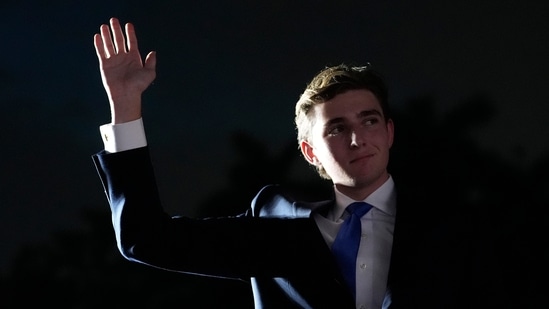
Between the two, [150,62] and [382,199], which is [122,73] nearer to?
[150,62]

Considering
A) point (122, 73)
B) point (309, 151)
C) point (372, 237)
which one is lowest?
point (372, 237)

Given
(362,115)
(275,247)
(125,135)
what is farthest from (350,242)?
(125,135)

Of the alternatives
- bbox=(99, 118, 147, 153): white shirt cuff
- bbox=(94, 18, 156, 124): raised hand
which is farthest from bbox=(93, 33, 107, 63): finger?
bbox=(99, 118, 147, 153): white shirt cuff

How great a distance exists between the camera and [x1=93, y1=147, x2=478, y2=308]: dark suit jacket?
59.2 inches

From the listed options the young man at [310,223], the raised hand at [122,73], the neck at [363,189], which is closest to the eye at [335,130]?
the young man at [310,223]

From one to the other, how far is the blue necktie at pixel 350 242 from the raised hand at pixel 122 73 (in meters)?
0.46

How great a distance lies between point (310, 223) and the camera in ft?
5.43

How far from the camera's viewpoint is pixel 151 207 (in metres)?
1.51

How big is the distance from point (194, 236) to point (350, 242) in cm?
30

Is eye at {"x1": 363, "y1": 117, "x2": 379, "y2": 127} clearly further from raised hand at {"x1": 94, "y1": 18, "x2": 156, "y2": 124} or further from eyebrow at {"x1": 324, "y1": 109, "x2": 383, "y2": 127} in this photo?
raised hand at {"x1": 94, "y1": 18, "x2": 156, "y2": 124}

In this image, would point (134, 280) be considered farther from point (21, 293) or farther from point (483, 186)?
point (483, 186)

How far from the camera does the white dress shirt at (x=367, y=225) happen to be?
4.87 feet

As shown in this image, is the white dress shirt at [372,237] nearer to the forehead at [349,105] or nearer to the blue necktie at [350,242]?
the blue necktie at [350,242]

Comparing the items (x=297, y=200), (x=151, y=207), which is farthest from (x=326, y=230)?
(x=151, y=207)
